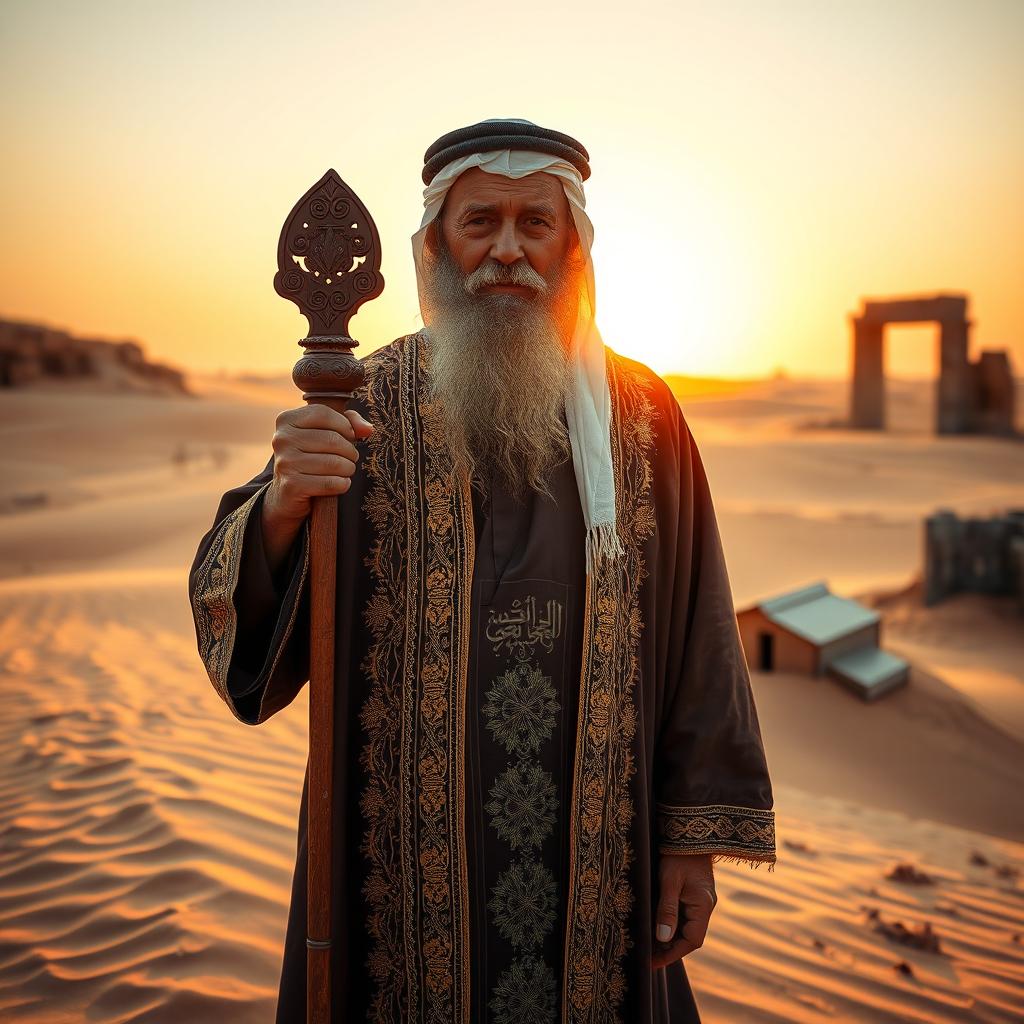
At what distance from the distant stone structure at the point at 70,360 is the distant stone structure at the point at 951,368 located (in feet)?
111

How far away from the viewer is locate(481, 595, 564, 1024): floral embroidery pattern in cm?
202

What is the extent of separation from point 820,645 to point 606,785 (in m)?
6.50

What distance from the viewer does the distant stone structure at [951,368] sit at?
97.1 ft

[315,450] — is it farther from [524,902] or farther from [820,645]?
[820,645]

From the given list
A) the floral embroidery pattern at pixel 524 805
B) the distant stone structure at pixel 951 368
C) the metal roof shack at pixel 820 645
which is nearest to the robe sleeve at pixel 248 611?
the floral embroidery pattern at pixel 524 805

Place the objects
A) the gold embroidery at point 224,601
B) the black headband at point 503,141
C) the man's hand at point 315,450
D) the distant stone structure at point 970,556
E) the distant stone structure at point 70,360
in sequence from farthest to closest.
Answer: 1. the distant stone structure at point 70,360
2. the distant stone structure at point 970,556
3. the black headband at point 503,141
4. the gold embroidery at point 224,601
5. the man's hand at point 315,450

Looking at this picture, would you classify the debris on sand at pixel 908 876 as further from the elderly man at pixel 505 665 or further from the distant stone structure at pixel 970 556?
the distant stone structure at pixel 970 556

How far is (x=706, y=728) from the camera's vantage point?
217 cm

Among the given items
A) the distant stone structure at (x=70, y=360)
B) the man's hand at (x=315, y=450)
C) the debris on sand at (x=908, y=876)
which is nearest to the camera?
the man's hand at (x=315, y=450)

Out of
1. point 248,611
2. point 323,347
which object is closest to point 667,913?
point 248,611

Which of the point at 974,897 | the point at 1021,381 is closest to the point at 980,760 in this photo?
the point at 974,897

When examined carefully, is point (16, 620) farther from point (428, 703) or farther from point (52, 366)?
point (52, 366)

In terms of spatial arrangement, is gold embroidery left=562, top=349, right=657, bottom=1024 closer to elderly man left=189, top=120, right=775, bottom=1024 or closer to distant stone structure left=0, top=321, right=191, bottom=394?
elderly man left=189, top=120, right=775, bottom=1024

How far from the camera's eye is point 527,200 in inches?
87.3
